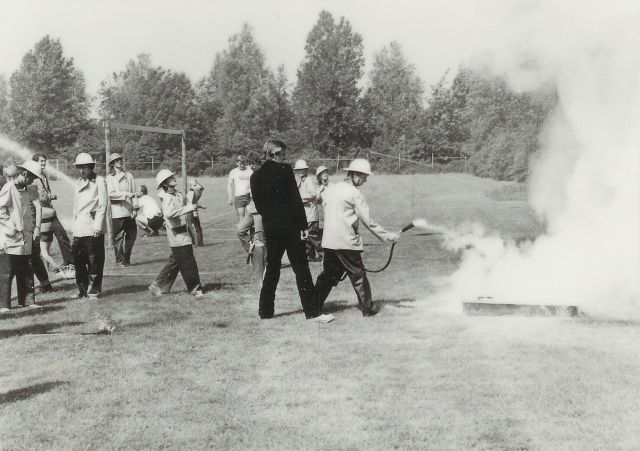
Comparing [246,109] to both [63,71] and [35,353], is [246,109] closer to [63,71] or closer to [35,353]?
[63,71]

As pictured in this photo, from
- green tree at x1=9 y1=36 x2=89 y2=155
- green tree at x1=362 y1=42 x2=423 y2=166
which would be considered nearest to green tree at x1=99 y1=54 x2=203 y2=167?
green tree at x1=9 y1=36 x2=89 y2=155

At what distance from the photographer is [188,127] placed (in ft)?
229

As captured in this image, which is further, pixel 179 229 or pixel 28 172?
pixel 28 172

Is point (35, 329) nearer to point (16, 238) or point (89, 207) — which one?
point (16, 238)

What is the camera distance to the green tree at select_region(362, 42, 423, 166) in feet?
191

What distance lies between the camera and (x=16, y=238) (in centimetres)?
944

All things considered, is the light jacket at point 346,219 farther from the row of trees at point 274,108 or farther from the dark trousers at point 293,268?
the row of trees at point 274,108

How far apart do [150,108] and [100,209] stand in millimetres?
68147

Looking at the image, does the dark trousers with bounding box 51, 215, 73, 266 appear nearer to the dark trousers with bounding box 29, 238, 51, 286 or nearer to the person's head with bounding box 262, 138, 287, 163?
the dark trousers with bounding box 29, 238, 51, 286

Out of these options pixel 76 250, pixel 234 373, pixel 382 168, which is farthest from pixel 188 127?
pixel 234 373

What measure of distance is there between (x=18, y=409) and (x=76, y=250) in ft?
16.0

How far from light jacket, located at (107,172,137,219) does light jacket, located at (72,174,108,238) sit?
3.43 m


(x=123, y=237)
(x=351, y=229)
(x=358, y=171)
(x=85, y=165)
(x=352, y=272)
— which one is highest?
(x=85, y=165)

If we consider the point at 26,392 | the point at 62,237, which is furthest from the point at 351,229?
the point at 62,237
